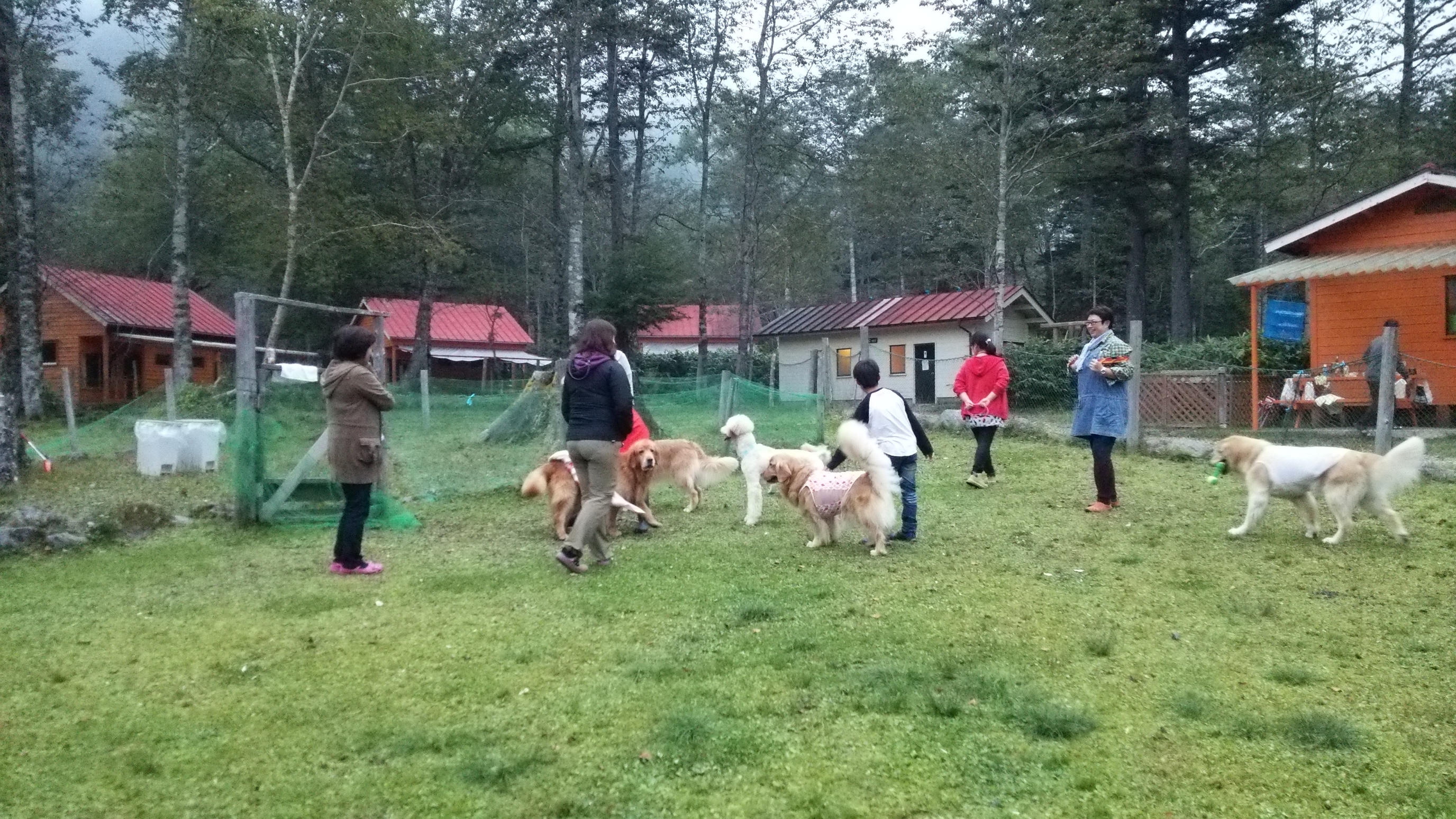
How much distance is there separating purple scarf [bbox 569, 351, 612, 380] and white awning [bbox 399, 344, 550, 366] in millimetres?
34389

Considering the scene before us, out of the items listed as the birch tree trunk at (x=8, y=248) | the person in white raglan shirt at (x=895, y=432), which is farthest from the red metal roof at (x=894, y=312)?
the birch tree trunk at (x=8, y=248)

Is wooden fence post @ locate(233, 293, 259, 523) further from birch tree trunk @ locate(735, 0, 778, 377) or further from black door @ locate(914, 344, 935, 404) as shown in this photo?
black door @ locate(914, 344, 935, 404)

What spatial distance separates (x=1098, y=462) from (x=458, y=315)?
39.0 meters

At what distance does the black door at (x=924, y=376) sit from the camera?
30.1 meters

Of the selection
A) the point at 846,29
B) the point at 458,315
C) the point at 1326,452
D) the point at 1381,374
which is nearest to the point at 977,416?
the point at 1326,452

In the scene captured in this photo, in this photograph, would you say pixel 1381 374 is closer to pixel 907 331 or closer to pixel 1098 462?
pixel 1098 462

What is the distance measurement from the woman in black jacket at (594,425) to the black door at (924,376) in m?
24.0

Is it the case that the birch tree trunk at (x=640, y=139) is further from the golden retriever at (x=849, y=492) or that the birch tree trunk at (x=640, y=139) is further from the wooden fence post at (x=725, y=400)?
the golden retriever at (x=849, y=492)

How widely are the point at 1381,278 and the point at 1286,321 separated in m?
1.50

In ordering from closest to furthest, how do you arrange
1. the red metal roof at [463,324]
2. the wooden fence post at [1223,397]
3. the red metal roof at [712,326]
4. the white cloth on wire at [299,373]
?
the white cloth on wire at [299,373], the wooden fence post at [1223,397], the red metal roof at [463,324], the red metal roof at [712,326]

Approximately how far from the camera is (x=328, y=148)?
89.8ft

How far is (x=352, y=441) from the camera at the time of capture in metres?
6.63

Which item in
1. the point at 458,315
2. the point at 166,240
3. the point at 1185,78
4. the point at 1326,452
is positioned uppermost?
the point at 1185,78

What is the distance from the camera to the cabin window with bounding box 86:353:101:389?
104ft
